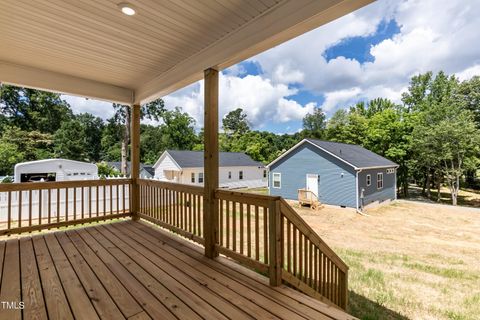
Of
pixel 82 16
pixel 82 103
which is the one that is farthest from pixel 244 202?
pixel 82 103

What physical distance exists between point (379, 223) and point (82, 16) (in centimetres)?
1131

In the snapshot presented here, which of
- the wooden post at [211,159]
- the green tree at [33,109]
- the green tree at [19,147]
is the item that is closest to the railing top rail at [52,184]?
the wooden post at [211,159]

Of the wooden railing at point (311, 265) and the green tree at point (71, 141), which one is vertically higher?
the green tree at point (71, 141)

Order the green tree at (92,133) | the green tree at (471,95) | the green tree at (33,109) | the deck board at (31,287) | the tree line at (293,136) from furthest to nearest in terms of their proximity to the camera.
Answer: the green tree at (92,133)
the green tree at (471,95)
the green tree at (33,109)
the tree line at (293,136)
the deck board at (31,287)

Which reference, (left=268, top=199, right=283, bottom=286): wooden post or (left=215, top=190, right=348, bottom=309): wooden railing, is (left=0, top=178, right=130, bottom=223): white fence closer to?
(left=215, top=190, right=348, bottom=309): wooden railing

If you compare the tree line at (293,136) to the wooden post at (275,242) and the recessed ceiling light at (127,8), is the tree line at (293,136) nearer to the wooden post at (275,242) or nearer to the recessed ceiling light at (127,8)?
the recessed ceiling light at (127,8)

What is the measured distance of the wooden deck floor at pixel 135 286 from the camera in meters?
1.79

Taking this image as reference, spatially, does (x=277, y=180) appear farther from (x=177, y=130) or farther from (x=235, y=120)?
(x=235, y=120)

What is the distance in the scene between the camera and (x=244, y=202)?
2.55 m

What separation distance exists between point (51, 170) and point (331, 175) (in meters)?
12.9

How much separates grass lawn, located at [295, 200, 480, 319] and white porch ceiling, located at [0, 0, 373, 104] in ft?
11.8

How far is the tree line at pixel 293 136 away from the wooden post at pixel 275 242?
1233 centimetres

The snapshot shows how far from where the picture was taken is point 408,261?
5637 mm

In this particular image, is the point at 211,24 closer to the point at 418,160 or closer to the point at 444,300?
the point at 444,300
